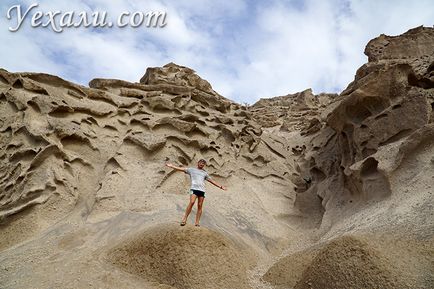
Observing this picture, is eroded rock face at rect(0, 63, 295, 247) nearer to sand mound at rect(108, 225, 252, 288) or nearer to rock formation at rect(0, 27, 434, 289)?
rock formation at rect(0, 27, 434, 289)

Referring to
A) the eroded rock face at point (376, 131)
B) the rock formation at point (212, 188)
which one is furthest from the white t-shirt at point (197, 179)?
the eroded rock face at point (376, 131)

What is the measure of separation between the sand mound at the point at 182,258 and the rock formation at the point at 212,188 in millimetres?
19

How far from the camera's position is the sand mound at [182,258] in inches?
198

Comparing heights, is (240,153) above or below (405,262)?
A: above

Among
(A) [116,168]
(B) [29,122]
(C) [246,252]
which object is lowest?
(C) [246,252]

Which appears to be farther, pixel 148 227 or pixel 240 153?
pixel 240 153

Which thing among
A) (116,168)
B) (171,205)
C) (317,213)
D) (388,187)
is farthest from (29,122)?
(388,187)

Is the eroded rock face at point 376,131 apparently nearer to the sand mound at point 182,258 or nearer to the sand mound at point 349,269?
the sand mound at point 349,269

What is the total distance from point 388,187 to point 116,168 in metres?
5.86

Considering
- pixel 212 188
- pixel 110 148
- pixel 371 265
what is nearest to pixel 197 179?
pixel 371 265

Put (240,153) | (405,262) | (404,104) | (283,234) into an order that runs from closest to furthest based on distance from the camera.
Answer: (405,262) → (404,104) → (283,234) → (240,153)

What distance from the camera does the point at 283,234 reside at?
8.06 m

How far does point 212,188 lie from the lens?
908 centimetres

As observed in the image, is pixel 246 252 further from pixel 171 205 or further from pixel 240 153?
pixel 240 153
